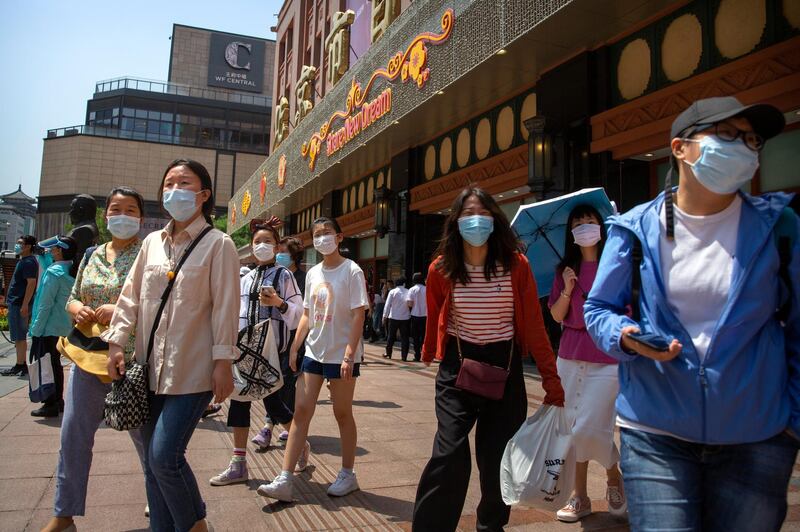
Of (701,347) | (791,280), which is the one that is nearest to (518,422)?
(701,347)

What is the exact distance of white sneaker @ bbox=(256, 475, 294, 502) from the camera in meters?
3.44

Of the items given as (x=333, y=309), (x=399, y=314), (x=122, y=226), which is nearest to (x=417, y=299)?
→ (x=399, y=314)

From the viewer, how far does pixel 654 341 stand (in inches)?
65.0

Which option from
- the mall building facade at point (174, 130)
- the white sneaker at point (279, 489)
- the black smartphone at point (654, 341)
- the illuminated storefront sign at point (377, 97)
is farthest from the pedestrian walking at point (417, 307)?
the mall building facade at point (174, 130)

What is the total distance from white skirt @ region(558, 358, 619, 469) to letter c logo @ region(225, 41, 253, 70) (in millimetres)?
89736

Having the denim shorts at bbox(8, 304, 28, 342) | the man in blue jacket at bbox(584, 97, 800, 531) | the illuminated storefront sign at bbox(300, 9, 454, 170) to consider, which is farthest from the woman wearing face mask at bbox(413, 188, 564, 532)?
the illuminated storefront sign at bbox(300, 9, 454, 170)

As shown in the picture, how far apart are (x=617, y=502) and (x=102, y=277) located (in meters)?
3.30

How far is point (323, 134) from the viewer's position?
1661 cm

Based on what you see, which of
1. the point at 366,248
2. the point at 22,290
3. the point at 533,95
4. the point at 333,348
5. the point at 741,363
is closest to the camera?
the point at 741,363

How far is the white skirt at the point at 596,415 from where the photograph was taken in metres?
3.30

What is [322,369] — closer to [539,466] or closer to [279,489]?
[279,489]

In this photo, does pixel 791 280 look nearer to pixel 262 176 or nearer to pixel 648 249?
pixel 648 249

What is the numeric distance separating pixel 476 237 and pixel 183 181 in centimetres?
148

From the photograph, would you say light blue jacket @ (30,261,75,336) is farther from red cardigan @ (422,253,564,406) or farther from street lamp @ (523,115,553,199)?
street lamp @ (523,115,553,199)
